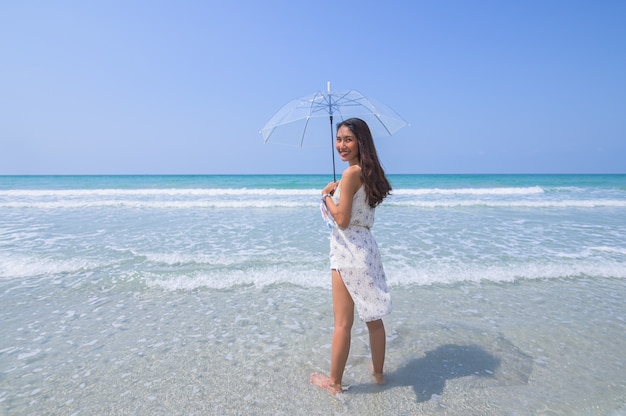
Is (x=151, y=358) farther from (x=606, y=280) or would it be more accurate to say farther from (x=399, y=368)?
(x=606, y=280)

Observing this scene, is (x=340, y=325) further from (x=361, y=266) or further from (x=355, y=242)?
(x=355, y=242)

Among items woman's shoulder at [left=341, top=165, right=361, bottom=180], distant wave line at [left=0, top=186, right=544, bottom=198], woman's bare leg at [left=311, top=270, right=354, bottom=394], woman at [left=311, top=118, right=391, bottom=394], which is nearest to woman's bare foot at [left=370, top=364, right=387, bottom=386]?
woman at [left=311, top=118, right=391, bottom=394]

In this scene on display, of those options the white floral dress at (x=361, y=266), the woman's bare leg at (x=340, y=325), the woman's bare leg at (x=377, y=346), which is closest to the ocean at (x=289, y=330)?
the woman's bare leg at (x=377, y=346)

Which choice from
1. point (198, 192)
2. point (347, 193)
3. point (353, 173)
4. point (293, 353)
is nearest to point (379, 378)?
point (293, 353)

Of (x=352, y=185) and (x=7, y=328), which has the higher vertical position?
(x=352, y=185)

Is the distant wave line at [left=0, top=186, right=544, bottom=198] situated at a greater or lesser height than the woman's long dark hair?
lesser

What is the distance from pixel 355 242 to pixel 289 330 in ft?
5.87

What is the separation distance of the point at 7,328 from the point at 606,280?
8.45 metres

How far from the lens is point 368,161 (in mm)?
2523

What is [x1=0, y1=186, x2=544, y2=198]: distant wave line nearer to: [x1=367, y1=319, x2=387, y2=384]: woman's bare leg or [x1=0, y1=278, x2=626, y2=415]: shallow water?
[x1=0, y1=278, x2=626, y2=415]: shallow water

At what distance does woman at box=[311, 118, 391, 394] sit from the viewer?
254cm

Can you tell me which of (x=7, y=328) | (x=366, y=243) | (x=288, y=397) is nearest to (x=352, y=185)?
(x=366, y=243)

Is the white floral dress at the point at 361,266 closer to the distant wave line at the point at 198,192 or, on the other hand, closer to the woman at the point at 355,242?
the woman at the point at 355,242

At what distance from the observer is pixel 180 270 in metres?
5.97
